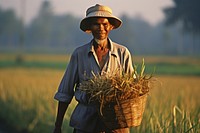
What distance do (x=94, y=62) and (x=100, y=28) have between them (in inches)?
9.3

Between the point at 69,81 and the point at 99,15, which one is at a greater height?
the point at 99,15

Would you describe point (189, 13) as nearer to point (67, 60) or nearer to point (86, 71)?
point (67, 60)

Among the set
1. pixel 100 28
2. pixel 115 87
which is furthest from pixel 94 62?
pixel 115 87

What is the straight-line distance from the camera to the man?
10.7ft

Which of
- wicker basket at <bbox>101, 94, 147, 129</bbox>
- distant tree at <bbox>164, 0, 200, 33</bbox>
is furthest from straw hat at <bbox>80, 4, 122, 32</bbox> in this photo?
distant tree at <bbox>164, 0, 200, 33</bbox>

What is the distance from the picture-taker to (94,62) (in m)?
3.29

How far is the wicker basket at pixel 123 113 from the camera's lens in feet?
9.56

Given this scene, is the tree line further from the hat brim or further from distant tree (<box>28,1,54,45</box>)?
the hat brim

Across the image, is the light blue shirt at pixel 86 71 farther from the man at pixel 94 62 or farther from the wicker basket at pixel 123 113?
the wicker basket at pixel 123 113

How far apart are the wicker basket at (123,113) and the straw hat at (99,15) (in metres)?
0.65

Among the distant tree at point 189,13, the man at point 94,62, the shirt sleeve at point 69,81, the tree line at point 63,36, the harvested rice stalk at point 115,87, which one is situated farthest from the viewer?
the tree line at point 63,36

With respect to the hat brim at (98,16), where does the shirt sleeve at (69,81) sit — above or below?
below

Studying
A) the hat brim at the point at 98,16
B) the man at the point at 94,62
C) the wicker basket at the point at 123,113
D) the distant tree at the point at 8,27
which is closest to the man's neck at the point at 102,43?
the man at the point at 94,62

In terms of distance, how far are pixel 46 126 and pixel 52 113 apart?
0.78 ft
